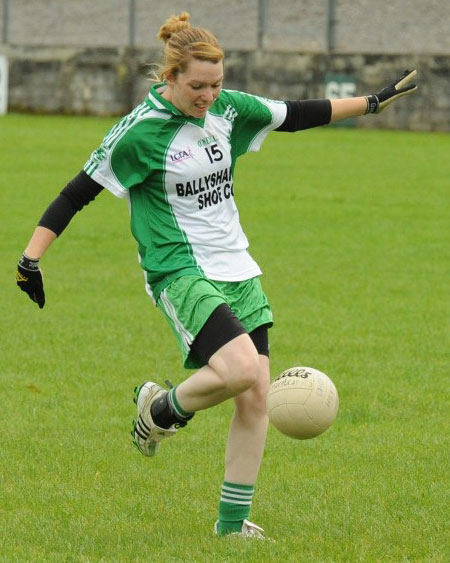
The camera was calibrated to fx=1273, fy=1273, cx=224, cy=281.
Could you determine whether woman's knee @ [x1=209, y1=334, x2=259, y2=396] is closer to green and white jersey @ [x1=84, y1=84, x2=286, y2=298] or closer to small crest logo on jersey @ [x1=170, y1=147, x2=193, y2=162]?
green and white jersey @ [x1=84, y1=84, x2=286, y2=298]

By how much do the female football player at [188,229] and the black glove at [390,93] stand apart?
0.83 m

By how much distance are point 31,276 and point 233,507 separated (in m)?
1.30

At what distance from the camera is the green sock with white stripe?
5.38 metres

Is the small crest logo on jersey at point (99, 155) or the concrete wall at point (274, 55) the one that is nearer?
the small crest logo on jersey at point (99, 155)

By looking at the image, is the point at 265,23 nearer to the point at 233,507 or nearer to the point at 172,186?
the point at 172,186

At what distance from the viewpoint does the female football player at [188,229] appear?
5234mm

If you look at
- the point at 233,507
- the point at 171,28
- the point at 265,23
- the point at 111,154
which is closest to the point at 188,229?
the point at 111,154

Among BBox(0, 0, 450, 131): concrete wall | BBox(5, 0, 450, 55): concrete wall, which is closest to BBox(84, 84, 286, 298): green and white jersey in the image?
BBox(0, 0, 450, 131): concrete wall

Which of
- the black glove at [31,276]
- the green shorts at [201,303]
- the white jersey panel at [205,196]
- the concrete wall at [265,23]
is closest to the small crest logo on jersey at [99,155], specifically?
the white jersey panel at [205,196]

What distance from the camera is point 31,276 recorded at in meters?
5.44

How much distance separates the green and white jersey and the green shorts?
5cm

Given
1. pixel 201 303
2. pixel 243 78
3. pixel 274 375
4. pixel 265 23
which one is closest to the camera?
pixel 201 303

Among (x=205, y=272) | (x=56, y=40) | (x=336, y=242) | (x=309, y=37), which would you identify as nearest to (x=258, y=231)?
(x=336, y=242)

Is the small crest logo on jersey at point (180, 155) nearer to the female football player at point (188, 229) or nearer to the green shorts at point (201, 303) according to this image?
the female football player at point (188, 229)
